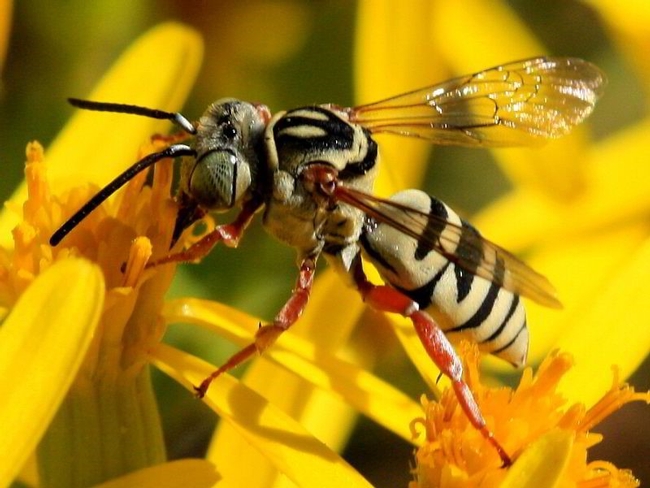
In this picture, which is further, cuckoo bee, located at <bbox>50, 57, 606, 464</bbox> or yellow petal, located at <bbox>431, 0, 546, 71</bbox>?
yellow petal, located at <bbox>431, 0, 546, 71</bbox>

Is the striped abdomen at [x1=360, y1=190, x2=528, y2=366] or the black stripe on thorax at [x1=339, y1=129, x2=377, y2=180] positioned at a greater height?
the black stripe on thorax at [x1=339, y1=129, x2=377, y2=180]

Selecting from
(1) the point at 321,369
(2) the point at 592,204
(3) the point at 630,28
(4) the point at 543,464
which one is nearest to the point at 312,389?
(1) the point at 321,369

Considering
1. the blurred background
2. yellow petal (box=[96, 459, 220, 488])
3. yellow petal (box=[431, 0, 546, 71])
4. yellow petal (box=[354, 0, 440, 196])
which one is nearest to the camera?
yellow petal (box=[96, 459, 220, 488])

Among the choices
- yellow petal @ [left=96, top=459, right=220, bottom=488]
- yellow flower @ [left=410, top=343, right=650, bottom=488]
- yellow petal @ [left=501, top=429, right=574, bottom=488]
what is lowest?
yellow petal @ [left=96, top=459, right=220, bottom=488]

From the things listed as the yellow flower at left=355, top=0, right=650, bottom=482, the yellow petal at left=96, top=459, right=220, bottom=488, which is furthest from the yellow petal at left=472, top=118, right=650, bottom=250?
the yellow petal at left=96, top=459, right=220, bottom=488

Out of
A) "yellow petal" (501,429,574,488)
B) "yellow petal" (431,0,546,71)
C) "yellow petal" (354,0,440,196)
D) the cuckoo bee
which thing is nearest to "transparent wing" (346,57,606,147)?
the cuckoo bee

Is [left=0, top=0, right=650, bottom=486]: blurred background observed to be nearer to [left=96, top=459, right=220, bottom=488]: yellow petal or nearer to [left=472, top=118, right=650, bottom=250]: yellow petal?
[left=472, top=118, right=650, bottom=250]: yellow petal

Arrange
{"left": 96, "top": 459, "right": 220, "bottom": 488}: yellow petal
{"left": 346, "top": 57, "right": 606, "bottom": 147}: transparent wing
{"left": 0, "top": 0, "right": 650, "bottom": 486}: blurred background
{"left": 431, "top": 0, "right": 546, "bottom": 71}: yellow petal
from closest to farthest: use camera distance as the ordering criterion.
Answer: {"left": 96, "top": 459, "right": 220, "bottom": 488}: yellow petal → {"left": 346, "top": 57, "right": 606, "bottom": 147}: transparent wing → {"left": 0, "top": 0, "right": 650, "bottom": 486}: blurred background → {"left": 431, "top": 0, "right": 546, "bottom": 71}: yellow petal

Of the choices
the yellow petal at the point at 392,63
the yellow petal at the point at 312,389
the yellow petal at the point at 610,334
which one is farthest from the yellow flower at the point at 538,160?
the yellow petal at the point at 312,389
